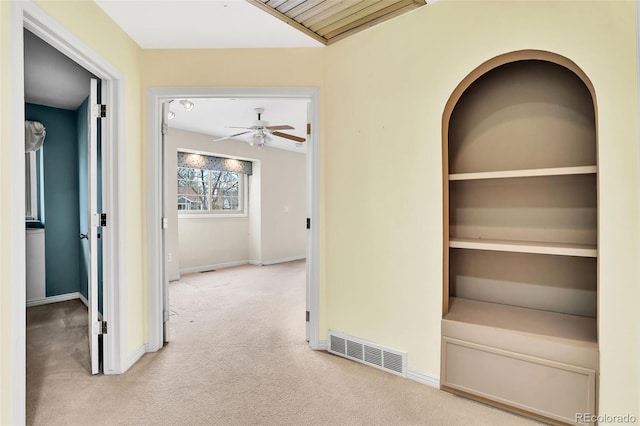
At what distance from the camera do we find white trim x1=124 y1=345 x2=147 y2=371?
7.51 ft

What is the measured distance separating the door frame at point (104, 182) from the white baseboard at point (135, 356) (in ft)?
0.11

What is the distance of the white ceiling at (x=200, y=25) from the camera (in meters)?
2.01

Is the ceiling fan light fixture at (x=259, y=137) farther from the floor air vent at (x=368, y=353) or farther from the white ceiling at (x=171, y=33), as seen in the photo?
the floor air vent at (x=368, y=353)

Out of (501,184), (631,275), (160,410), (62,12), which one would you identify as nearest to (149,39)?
(62,12)

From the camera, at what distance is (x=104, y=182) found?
225 cm

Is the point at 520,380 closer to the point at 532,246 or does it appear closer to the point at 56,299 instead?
the point at 532,246

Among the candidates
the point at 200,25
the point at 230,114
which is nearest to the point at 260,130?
the point at 230,114

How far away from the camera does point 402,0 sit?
2004 mm

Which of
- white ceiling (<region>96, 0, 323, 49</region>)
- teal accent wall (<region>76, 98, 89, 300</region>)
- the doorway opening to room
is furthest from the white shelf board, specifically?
teal accent wall (<region>76, 98, 89, 300</region>)

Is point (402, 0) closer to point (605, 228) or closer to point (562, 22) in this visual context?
point (562, 22)

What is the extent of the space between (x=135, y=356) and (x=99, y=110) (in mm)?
1791

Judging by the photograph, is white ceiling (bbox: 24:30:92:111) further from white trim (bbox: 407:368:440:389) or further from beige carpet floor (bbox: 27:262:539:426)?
white trim (bbox: 407:368:440:389)

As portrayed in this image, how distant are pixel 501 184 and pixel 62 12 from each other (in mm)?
2718
